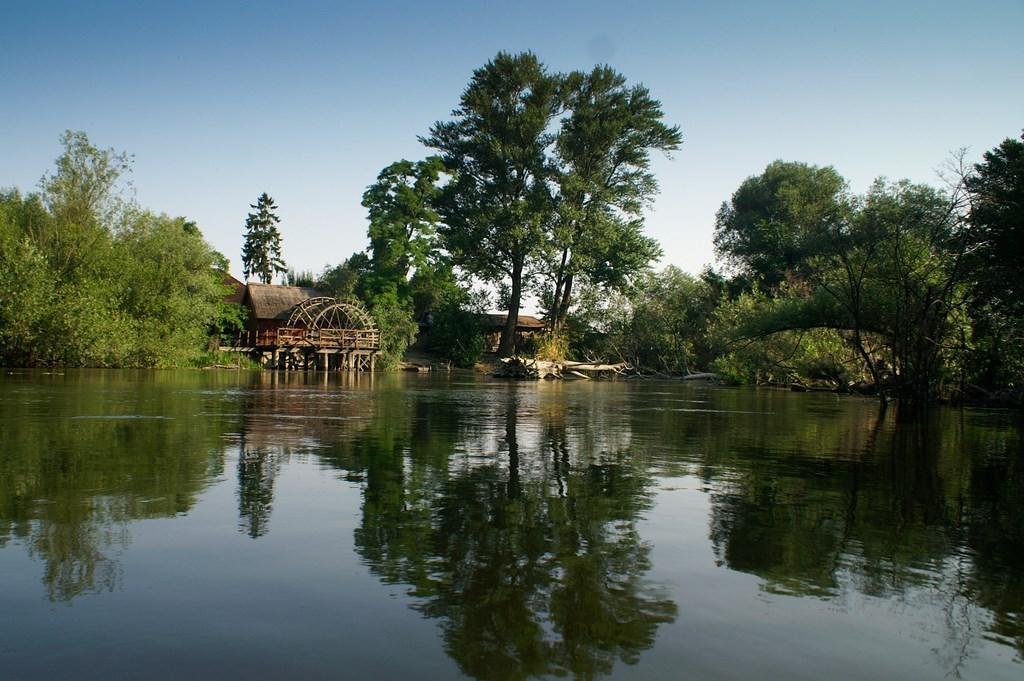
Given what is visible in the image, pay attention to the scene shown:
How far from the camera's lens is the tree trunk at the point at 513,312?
2210 inches

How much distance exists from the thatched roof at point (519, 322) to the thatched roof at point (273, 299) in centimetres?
1393

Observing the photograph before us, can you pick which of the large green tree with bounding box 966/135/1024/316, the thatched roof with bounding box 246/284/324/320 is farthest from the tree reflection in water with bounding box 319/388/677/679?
the thatched roof with bounding box 246/284/324/320

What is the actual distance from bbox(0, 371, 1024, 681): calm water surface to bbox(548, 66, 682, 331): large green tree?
4431 centimetres

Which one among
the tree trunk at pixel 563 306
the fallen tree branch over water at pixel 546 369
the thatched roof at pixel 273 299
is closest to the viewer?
the fallen tree branch over water at pixel 546 369

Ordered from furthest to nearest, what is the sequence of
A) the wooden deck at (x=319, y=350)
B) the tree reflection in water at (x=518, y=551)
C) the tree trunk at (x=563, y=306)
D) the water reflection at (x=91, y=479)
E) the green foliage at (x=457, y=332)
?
1. the green foliage at (x=457, y=332)
2. the tree trunk at (x=563, y=306)
3. the wooden deck at (x=319, y=350)
4. the water reflection at (x=91, y=479)
5. the tree reflection in water at (x=518, y=551)

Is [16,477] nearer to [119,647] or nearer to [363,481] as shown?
[363,481]

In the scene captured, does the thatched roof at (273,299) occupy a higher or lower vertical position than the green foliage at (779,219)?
lower

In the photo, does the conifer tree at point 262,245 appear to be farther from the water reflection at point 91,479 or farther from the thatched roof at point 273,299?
the water reflection at point 91,479

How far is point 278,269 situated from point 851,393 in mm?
75677

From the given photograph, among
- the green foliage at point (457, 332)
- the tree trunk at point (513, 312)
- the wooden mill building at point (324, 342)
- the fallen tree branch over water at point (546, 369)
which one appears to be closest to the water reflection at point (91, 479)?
the fallen tree branch over water at point (546, 369)

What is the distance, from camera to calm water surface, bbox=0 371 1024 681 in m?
3.55

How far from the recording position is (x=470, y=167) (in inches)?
2227

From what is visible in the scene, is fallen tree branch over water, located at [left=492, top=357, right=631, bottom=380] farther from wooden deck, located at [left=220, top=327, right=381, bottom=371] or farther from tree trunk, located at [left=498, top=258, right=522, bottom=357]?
wooden deck, located at [left=220, top=327, right=381, bottom=371]

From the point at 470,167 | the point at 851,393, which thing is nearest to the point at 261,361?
the point at 470,167
